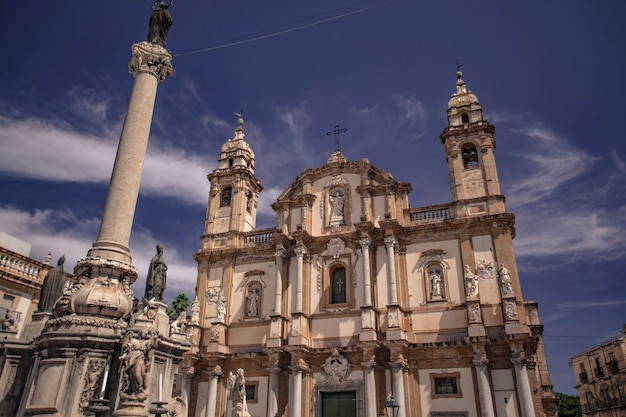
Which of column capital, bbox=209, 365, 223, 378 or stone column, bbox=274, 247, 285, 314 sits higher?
stone column, bbox=274, 247, 285, 314

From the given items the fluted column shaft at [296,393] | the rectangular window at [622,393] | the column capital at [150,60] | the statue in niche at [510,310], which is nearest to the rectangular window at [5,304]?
the fluted column shaft at [296,393]

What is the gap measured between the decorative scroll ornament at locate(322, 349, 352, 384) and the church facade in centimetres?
8

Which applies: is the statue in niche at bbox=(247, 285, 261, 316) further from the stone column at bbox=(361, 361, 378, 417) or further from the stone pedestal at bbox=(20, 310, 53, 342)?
the stone pedestal at bbox=(20, 310, 53, 342)

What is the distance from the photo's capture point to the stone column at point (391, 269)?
21566 mm

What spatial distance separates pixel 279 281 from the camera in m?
23.8

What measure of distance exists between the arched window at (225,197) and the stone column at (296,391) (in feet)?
35.1

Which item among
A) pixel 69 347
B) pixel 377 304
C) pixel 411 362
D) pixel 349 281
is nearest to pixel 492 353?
pixel 411 362

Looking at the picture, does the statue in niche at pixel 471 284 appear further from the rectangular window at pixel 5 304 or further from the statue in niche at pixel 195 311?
the rectangular window at pixel 5 304

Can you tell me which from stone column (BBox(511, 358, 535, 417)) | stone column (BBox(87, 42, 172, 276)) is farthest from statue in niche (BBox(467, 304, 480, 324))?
stone column (BBox(87, 42, 172, 276))

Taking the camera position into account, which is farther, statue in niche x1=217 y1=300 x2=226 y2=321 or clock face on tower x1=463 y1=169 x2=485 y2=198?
statue in niche x1=217 y1=300 x2=226 y2=321

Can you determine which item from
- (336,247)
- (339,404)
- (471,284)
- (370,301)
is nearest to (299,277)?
(336,247)

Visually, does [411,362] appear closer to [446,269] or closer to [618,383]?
[446,269]

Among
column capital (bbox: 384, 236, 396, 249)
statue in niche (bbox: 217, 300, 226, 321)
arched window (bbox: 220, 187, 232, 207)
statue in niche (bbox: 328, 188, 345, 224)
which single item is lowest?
statue in niche (bbox: 217, 300, 226, 321)

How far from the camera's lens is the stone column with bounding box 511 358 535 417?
59.4ft
